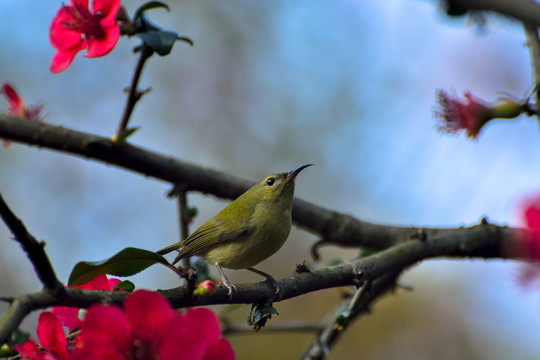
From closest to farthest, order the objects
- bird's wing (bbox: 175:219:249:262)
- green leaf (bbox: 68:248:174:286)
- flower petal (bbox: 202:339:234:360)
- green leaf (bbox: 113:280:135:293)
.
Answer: flower petal (bbox: 202:339:234:360)
green leaf (bbox: 68:248:174:286)
green leaf (bbox: 113:280:135:293)
bird's wing (bbox: 175:219:249:262)

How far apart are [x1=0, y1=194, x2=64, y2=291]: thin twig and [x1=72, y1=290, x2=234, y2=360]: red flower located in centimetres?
11

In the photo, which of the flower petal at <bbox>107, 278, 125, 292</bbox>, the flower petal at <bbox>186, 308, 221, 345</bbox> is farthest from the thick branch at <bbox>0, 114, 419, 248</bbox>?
the flower petal at <bbox>186, 308, 221, 345</bbox>

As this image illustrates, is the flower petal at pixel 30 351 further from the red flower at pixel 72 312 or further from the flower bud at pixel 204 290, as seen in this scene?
the flower bud at pixel 204 290

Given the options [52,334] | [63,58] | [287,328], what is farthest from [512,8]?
[287,328]

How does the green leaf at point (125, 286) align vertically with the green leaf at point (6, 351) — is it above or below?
above

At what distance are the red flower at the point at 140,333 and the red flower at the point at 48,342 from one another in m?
0.26

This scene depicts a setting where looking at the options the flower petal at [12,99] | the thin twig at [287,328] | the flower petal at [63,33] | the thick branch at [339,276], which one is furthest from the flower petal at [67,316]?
the thin twig at [287,328]

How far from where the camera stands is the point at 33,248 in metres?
1.12

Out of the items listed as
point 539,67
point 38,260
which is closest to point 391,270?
point 539,67

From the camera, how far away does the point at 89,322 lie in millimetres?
1176

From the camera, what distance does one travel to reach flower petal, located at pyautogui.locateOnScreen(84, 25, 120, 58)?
2143 millimetres

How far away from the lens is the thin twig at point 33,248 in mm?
1078

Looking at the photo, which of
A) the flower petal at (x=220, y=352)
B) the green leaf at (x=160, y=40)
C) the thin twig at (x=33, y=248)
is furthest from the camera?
the green leaf at (x=160, y=40)

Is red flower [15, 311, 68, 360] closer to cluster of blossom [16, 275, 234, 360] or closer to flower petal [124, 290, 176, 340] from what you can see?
cluster of blossom [16, 275, 234, 360]
